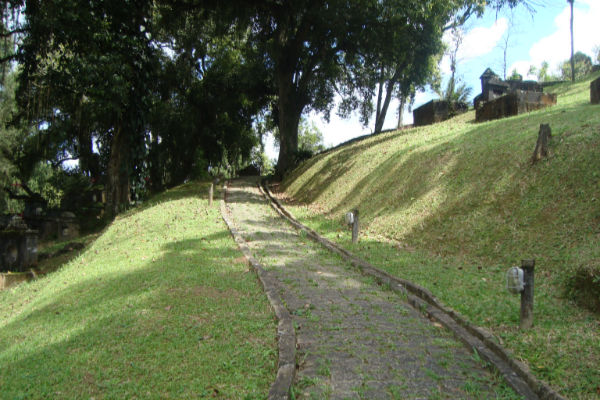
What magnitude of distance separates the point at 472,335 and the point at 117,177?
738 inches

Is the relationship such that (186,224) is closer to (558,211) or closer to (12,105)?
(558,211)

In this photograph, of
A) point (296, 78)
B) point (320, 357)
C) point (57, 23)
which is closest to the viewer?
point (320, 357)

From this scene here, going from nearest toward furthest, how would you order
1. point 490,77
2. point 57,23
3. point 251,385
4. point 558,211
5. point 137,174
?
1. point 251,385
2. point 558,211
3. point 57,23
4. point 137,174
5. point 490,77

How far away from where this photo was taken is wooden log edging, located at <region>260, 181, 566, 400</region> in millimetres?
4000

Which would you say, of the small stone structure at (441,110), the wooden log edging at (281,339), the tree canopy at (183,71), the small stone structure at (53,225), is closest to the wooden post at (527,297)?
the wooden log edging at (281,339)

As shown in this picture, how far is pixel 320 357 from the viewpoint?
4.75 m

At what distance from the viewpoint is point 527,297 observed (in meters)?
5.12

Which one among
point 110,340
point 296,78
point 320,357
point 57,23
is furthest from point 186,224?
point 296,78

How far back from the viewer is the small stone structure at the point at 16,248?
714 inches

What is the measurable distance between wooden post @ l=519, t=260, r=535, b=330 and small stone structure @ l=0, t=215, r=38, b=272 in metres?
19.1

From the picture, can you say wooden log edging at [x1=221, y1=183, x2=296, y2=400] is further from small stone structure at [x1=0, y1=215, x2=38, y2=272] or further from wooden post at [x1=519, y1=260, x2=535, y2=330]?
small stone structure at [x1=0, y1=215, x2=38, y2=272]

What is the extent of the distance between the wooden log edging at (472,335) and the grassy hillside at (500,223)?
5.8 inches

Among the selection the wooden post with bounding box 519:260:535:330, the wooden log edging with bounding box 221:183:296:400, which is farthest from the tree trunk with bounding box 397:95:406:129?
the wooden post with bounding box 519:260:535:330

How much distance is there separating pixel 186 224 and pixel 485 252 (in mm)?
8976
